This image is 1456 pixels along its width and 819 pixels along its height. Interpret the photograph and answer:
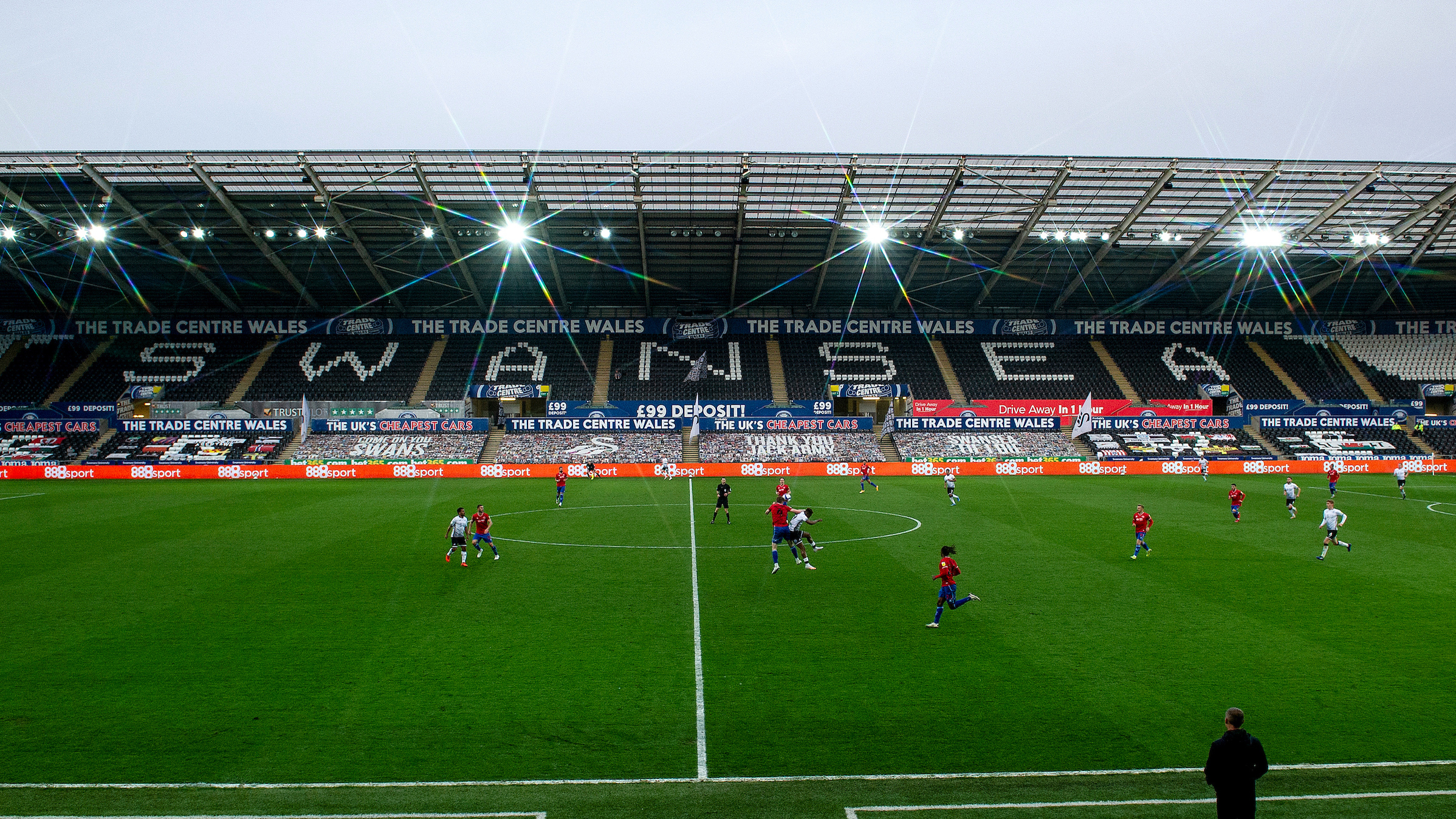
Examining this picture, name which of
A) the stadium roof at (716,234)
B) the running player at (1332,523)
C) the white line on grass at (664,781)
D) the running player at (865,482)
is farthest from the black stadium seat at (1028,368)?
the white line on grass at (664,781)

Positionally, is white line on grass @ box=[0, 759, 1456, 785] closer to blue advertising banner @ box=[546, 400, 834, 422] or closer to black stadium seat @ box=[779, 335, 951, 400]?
blue advertising banner @ box=[546, 400, 834, 422]

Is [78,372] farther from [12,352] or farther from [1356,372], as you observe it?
[1356,372]

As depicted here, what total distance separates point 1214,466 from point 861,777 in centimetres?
4782

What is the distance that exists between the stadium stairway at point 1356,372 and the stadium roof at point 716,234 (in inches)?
142

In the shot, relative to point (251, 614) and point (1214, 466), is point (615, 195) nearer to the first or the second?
point (251, 614)

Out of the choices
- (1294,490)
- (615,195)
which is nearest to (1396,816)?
(1294,490)

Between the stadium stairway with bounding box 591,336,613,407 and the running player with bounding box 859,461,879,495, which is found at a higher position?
the stadium stairway with bounding box 591,336,613,407

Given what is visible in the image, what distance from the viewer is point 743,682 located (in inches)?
408

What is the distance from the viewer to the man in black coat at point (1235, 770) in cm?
586

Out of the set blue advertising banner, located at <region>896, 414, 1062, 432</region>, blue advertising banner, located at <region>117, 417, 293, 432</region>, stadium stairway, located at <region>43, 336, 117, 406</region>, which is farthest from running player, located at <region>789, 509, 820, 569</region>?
stadium stairway, located at <region>43, 336, 117, 406</region>

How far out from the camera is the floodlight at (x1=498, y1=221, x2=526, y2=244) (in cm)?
4612

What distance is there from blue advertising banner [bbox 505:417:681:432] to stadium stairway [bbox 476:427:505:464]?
2.28 ft

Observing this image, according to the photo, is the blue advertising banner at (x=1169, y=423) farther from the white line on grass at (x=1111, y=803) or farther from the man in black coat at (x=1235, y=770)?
the man in black coat at (x=1235, y=770)

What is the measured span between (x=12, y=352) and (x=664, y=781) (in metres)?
71.4
